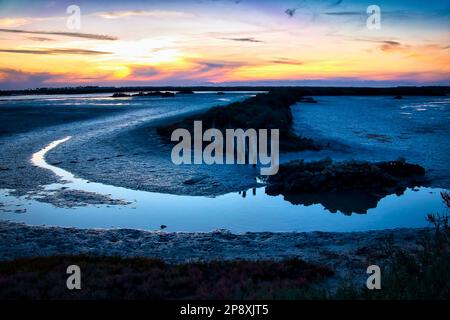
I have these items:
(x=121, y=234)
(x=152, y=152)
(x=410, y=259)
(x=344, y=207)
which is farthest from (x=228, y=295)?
(x=152, y=152)

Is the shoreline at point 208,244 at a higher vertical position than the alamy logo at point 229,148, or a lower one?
lower

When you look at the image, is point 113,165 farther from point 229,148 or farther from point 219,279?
point 219,279

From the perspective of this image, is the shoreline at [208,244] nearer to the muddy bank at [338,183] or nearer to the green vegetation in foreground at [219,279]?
the green vegetation in foreground at [219,279]

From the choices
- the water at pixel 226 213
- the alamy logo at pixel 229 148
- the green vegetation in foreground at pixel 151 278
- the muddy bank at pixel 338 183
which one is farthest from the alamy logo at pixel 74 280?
the alamy logo at pixel 229 148

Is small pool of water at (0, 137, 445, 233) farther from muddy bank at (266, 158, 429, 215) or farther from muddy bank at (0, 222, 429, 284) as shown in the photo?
muddy bank at (0, 222, 429, 284)

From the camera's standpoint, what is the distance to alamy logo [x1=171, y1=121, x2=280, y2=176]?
71.7 ft

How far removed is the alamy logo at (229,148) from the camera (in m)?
21.8

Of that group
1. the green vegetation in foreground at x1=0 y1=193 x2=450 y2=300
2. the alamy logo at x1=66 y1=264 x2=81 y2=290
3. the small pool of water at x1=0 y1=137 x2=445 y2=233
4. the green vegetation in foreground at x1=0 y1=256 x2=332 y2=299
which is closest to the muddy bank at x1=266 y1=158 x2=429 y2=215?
the small pool of water at x1=0 y1=137 x2=445 y2=233

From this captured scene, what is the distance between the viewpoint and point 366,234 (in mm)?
11805

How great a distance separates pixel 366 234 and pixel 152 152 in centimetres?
1508

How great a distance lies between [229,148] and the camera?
2506cm
